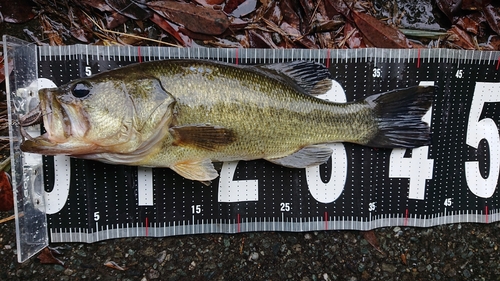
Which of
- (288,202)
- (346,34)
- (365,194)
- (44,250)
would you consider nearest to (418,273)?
(365,194)

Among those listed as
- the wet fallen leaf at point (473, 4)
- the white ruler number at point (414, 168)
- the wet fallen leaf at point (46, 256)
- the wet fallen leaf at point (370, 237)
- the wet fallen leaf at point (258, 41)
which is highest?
the wet fallen leaf at point (473, 4)

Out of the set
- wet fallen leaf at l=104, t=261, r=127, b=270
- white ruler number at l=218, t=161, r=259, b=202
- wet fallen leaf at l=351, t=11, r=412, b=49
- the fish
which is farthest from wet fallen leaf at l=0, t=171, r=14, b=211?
wet fallen leaf at l=351, t=11, r=412, b=49

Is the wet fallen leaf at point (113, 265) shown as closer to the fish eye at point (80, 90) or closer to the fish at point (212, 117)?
the fish at point (212, 117)

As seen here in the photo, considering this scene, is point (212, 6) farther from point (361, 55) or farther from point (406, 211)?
point (406, 211)

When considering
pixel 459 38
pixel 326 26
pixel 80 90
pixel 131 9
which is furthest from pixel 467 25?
pixel 80 90

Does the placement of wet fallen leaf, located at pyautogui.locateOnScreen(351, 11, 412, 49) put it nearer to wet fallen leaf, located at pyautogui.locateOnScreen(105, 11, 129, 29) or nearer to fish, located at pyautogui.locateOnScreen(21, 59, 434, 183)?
fish, located at pyautogui.locateOnScreen(21, 59, 434, 183)

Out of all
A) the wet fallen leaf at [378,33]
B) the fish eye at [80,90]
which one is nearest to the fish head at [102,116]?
the fish eye at [80,90]
